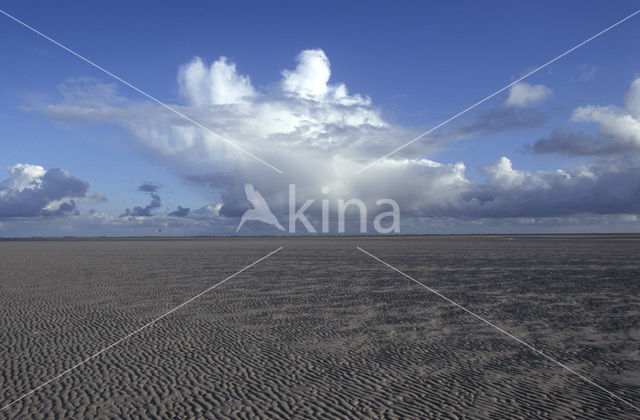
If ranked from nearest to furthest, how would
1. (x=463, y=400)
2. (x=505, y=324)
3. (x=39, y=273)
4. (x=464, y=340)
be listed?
(x=463, y=400) → (x=464, y=340) → (x=505, y=324) → (x=39, y=273)

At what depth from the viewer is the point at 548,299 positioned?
1653cm

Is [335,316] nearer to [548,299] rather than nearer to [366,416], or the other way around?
[366,416]

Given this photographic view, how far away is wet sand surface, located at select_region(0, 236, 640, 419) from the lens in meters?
6.89

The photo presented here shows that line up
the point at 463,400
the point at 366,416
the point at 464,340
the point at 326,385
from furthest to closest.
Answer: the point at 464,340, the point at 326,385, the point at 463,400, the point at 366,416

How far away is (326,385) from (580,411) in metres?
3.98

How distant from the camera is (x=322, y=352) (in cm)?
980

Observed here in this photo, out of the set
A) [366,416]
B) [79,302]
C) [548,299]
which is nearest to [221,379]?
[366,416]

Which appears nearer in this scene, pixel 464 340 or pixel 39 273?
Result: pixel 464 340

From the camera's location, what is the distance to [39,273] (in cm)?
2717

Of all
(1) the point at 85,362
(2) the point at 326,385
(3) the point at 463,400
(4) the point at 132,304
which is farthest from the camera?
(4) the point at 132,304

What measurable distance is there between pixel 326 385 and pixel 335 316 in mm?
5969

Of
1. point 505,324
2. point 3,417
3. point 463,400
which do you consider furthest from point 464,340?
point 3,417

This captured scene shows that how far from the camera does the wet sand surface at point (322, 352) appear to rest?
689cm

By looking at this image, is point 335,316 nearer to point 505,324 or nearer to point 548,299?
point 505,324
